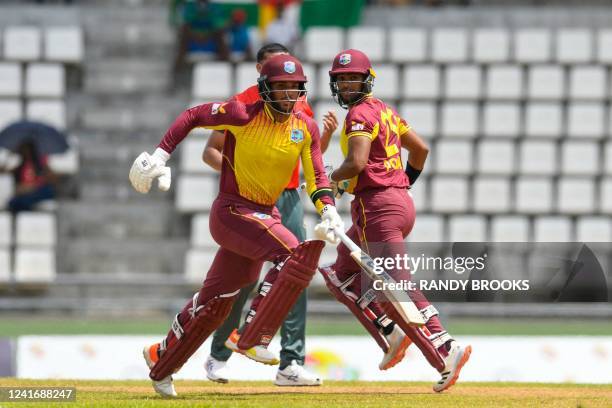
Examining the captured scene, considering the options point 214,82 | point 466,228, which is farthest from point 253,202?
point 214,82

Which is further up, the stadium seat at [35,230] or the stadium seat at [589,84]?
the stadium seat at [589,84]

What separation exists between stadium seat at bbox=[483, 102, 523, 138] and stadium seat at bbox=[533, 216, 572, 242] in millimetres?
1372

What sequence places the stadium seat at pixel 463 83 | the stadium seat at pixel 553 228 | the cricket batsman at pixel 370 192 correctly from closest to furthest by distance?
the cricket batsman at pixel 370 192 → the stadium seat at pixel 553 228 → the stadium seat at pixel 463 83

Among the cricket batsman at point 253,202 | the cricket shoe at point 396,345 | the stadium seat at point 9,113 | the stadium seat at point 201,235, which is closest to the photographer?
the cricket batsman at point 253,202

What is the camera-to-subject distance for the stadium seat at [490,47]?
17.4 meters

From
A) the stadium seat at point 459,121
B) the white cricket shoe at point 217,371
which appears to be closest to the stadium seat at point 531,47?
the stadium seat at point 459,121

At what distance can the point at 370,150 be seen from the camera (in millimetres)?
8062

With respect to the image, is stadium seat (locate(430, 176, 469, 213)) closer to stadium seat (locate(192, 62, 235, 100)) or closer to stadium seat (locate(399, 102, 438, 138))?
stadium seat (locate(399, 102, 438, 138))

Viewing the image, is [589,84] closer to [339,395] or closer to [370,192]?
[370,192]

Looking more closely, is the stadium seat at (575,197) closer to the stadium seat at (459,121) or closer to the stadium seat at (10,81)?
the stadium seat at (459,121)

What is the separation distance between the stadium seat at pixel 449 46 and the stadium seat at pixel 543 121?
1.20 m

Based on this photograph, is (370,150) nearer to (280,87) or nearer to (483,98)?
(280,87)

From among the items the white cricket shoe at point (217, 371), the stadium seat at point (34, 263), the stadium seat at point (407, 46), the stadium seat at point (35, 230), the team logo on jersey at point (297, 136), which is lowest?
the stadium seat at point (34, 263)

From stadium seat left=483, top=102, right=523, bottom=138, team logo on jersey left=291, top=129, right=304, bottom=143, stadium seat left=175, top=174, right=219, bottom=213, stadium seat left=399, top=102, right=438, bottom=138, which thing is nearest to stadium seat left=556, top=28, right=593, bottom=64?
stadium seat left=483, top=102, right=523, bottom=138
